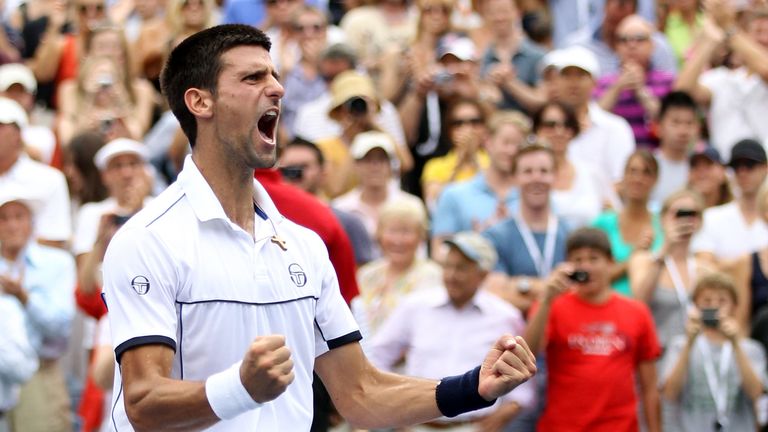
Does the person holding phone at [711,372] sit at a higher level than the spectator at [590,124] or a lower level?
lower

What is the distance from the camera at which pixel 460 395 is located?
4.45 metres

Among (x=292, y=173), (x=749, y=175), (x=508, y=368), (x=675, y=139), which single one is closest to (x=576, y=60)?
(x=675, y=139)

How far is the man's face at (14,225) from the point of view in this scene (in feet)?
29.9

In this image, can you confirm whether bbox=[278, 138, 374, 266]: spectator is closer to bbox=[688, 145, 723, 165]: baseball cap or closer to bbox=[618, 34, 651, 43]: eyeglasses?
bbox=[688, 145, 723, 165]: baseball cap

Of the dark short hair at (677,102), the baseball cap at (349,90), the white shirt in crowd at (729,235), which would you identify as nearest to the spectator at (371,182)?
the baseball cap at (349,90)

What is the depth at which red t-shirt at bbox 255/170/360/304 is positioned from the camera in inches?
260

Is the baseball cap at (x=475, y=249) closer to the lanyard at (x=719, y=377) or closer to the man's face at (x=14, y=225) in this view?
the lanyard at (x=719, y=377)

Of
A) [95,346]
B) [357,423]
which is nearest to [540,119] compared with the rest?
[95,346]

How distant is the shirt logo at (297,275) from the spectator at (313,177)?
14.3 feet

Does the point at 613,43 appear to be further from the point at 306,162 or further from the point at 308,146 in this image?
the point at 306,162

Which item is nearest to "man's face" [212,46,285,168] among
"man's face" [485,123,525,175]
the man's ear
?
the man's ear

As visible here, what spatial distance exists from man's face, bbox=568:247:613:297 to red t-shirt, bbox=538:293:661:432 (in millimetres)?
92

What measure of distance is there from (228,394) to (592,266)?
16.0 feet

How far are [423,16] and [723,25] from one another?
97.0 inches
